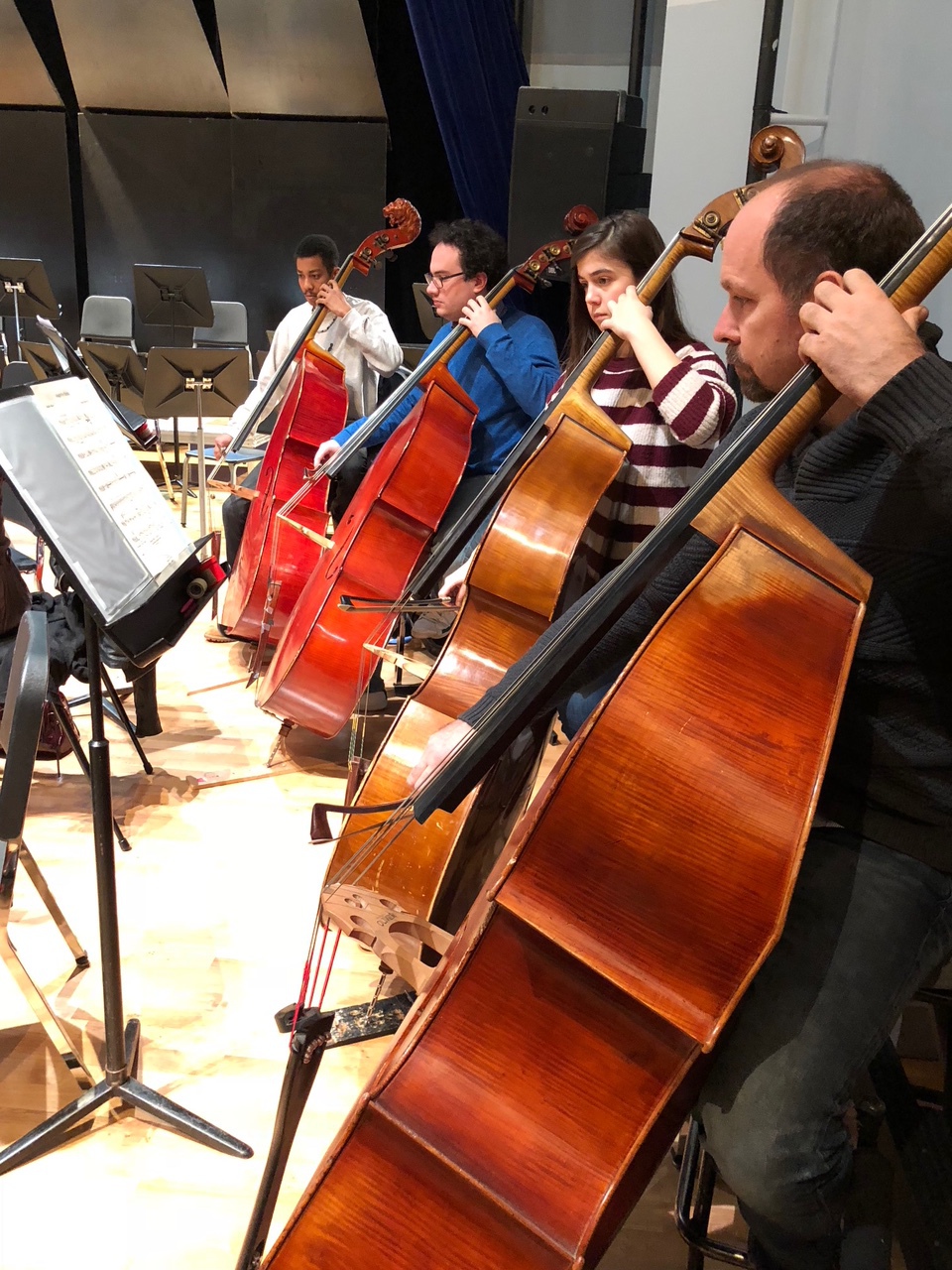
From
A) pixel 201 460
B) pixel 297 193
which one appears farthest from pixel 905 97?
pixel 297 193

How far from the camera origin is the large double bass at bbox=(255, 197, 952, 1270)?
87 centimetres

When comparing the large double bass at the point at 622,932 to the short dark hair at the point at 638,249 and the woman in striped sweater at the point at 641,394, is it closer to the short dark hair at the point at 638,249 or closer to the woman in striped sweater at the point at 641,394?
the woman in striped sweater at the point at 641,394

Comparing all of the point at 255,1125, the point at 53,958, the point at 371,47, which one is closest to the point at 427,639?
the point at 53,958

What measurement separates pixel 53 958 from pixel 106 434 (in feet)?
3.48

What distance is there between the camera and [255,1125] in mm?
1579

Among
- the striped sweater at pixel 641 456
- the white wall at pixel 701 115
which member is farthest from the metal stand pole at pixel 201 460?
the striped sweater at pixel 641 456

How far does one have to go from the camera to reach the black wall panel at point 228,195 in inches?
265

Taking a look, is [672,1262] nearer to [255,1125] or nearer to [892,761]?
[255,1125]

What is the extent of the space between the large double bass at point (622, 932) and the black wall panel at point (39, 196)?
298 inches

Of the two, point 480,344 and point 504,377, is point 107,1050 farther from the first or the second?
point 480,344

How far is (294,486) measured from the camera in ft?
10.1

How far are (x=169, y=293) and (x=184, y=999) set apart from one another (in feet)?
16.5

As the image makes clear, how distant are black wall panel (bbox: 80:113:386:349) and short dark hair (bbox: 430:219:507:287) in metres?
4.05

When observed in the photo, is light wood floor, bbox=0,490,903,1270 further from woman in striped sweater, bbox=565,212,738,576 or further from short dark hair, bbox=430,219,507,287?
short dark hair, bbox=430,219,507,287
